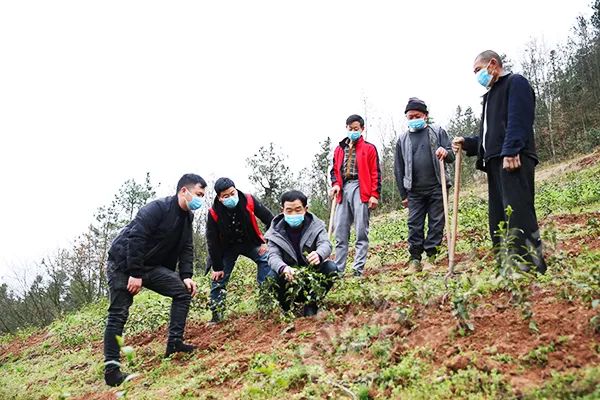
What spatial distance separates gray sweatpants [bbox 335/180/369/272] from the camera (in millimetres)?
5605

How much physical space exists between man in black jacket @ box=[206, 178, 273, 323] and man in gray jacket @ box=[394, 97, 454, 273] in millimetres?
1770

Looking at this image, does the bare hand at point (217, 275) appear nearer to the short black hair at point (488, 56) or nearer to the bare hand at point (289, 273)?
the bare hand at point (289, 273)

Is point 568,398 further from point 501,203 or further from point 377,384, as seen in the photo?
point 501,203

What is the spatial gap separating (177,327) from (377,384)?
2485mm

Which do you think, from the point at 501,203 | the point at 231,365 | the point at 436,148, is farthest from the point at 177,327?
the point at 436,148

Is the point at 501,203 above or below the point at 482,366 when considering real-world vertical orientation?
above

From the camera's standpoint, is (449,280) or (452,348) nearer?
(452,348)

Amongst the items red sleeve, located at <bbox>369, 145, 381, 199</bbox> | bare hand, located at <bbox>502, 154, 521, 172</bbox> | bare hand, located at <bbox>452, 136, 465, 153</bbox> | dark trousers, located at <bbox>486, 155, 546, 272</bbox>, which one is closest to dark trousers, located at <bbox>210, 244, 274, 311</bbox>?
red sleeve, located at <bbox>369, 145, 381, 199</bbox>

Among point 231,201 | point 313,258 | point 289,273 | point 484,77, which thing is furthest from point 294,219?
point 484,77

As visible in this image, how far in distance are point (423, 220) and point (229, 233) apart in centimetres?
235

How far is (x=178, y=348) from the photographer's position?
14.6 ft

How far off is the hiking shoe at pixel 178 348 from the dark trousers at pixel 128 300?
0.05 metres

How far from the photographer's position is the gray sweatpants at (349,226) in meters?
5.61

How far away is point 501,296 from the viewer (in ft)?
10.7
